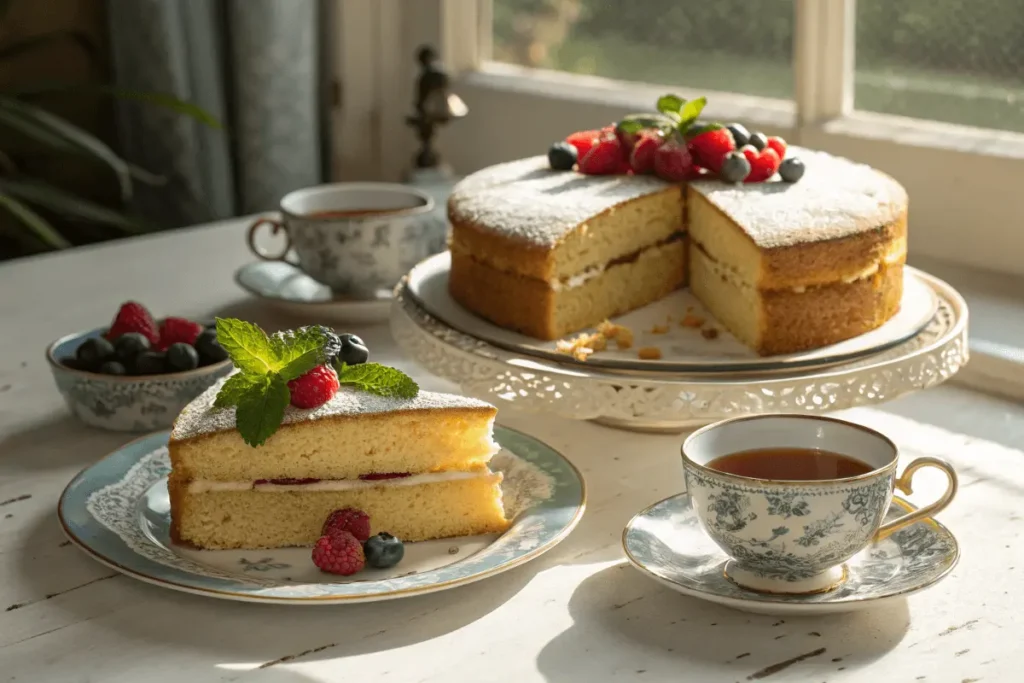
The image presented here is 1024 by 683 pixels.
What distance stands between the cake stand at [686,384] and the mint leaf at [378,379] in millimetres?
121

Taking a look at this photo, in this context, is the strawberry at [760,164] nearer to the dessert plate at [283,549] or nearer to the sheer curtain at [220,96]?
the dessert plate at [283,549]

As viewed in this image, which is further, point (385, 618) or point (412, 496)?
point (412, 496)

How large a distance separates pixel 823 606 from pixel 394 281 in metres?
0.97

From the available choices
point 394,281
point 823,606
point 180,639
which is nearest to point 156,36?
point 394,281

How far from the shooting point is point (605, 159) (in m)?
1.65

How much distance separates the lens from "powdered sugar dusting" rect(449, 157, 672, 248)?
4.87 feet

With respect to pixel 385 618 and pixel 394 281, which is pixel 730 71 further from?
pixel 385 618

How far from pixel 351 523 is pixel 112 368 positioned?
422 mm

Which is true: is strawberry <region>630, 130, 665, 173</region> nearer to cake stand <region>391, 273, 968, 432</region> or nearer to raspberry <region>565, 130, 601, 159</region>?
raspberry <region>565, 130, 601, 159</region>

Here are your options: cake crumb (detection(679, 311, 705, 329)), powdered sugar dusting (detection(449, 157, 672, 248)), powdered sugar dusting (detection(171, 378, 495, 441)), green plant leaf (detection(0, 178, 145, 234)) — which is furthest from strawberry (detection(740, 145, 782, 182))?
green plant leaf (detection(0, 178, 145, 234))

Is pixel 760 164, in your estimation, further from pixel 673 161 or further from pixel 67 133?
pixel 67 133

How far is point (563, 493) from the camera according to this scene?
117 cm

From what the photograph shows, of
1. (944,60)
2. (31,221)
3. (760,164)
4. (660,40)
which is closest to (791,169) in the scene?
(760,164)

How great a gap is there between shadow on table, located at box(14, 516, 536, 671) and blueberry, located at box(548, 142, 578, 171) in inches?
28.2
